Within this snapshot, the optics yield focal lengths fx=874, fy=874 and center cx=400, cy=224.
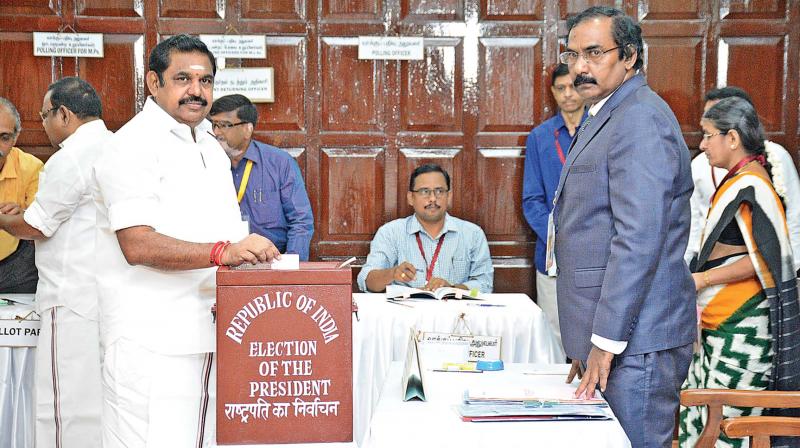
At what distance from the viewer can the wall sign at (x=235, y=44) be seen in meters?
5.28

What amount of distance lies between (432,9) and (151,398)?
355 cm

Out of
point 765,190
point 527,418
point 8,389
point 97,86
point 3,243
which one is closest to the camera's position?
point 527,418

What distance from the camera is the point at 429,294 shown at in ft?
14.4

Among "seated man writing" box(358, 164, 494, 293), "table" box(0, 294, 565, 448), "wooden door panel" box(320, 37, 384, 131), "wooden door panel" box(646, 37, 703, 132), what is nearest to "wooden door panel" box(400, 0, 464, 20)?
"wooden door panel" box(320, 37, 384, 131)

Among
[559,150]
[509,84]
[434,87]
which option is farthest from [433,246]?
[509,84]

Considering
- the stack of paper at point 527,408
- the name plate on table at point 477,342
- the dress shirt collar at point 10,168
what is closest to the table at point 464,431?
the stack of paper at point 527,408

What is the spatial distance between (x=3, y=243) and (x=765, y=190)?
12.1 ft

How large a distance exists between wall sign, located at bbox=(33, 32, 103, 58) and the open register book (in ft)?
7.88

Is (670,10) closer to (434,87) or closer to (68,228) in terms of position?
(434,87)

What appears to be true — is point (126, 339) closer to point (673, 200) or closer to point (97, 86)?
point (673, 200)

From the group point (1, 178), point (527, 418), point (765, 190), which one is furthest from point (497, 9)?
point (527, 418)

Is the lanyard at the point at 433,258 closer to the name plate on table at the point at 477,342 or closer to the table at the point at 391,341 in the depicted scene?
the table at the point at 391,341

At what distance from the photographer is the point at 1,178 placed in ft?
15.3

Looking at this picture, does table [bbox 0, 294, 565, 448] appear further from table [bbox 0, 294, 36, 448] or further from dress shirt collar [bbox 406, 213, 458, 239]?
dress shirt collar [bbox 406, 213, 458, 239]
